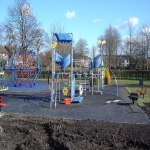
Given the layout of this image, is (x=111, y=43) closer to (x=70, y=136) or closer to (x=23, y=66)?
(x=23, y=66)

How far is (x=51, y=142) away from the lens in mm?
5809

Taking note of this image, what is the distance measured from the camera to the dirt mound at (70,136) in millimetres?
5457

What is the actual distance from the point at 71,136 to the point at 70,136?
3 cm

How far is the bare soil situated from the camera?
17.9 feet

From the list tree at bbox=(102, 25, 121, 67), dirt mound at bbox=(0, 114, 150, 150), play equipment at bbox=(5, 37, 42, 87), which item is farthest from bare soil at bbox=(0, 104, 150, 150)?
tree at bbox=(102, 25, 121, 67)

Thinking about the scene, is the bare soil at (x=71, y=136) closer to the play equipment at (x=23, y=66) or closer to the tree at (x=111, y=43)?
the play equipment at (x=23, y=66)

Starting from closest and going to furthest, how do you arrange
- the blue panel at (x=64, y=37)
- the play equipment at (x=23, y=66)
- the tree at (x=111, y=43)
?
the blue panel at (x=64, y=37)
the play equipment at (x=23, y=66)
the tree at (x=111, y=43)

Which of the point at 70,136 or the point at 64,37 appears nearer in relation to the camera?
the point at 70,136

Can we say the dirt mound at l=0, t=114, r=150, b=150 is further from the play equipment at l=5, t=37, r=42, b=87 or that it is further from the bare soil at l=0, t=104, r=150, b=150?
the play equipment at l=5, t=37, r=42, b=87

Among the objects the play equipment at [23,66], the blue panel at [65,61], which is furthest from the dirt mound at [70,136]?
the play equipment at [23,66]

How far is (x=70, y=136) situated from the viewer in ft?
19.7

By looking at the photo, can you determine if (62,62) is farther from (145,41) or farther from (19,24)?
(145,41)

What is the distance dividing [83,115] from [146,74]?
28977 millimetres

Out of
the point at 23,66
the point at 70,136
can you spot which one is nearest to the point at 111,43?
the point at 23,66
